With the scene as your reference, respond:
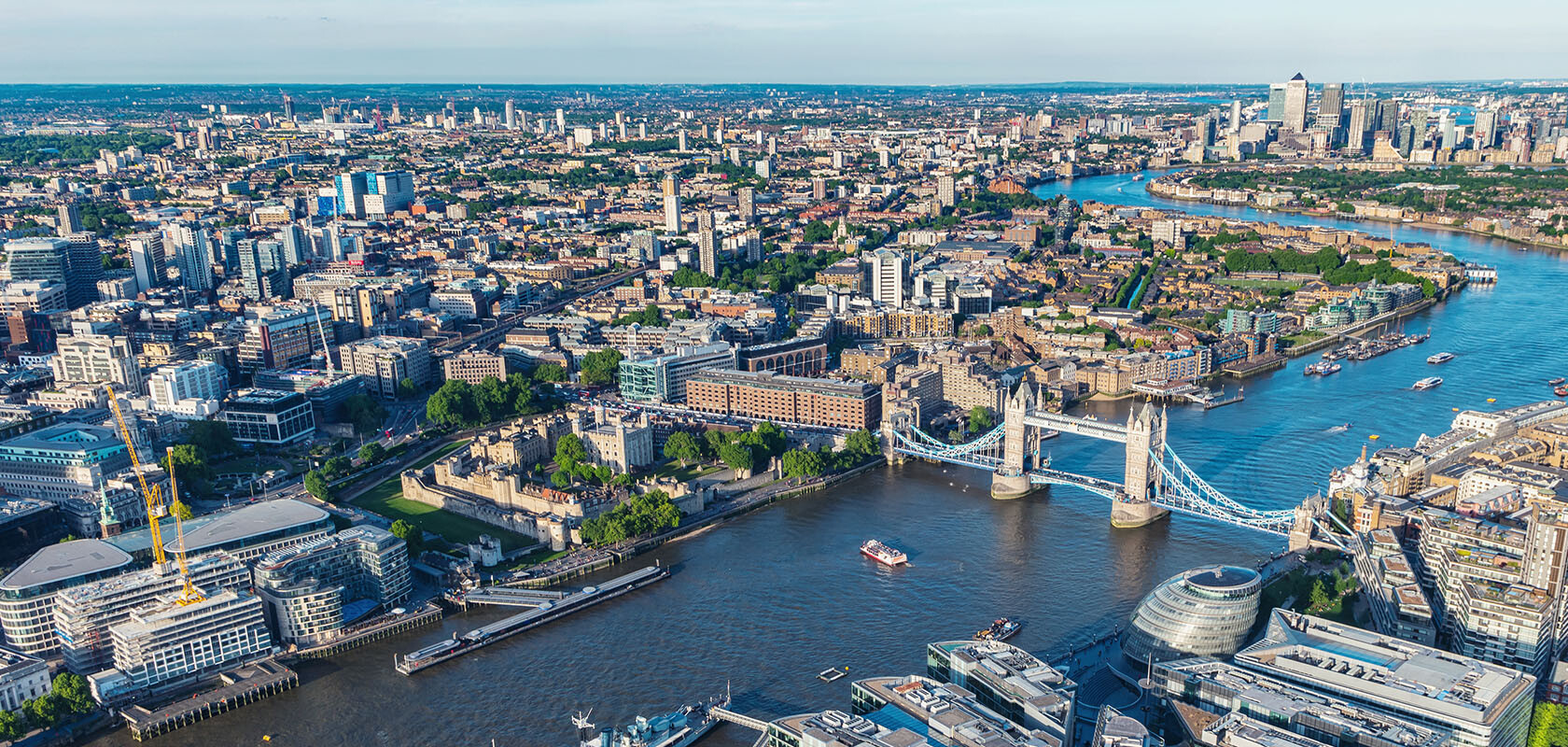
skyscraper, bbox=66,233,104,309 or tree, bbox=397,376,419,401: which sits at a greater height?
skyscraper, bbox=66,233,104,309

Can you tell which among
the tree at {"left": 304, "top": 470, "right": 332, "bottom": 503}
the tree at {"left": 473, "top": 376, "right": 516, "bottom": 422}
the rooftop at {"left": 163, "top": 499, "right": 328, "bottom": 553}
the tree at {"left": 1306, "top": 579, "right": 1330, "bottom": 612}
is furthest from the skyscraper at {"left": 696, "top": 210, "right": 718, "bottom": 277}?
the tree at {"left": 1306, "top": 579, "right": 1330, "bottom": 612}

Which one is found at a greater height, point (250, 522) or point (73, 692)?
point (250, 522)

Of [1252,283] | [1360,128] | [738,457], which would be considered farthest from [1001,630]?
[1360,128]

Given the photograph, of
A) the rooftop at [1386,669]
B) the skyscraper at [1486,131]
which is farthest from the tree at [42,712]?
the skyscraper at [1486,131]

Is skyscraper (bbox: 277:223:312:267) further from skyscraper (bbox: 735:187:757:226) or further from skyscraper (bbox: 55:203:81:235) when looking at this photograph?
skyscraper (bbox: 735:187:757:226)

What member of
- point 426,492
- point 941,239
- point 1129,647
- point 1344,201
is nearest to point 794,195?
point 941,239

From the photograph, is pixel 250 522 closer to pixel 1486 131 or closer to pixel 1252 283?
pixel 1252 283

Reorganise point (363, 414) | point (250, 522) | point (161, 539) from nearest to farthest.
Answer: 1. point (161, 539)
2. point (250, 522)
3. point (363, 414)
